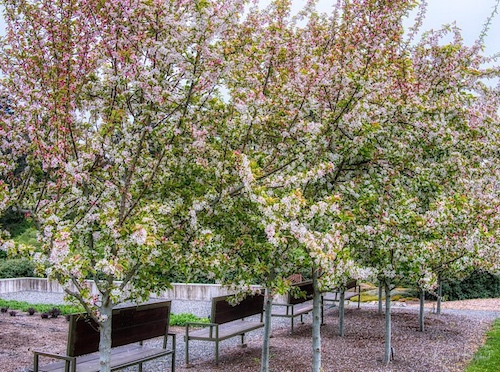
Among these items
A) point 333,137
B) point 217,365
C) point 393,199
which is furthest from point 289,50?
point 217,365

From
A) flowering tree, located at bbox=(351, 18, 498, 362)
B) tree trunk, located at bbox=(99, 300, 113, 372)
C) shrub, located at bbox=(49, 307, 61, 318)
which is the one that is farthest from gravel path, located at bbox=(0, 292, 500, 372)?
shrub, located at bbox=(49, 307, 61, 318)

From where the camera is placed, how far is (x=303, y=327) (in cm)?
1191

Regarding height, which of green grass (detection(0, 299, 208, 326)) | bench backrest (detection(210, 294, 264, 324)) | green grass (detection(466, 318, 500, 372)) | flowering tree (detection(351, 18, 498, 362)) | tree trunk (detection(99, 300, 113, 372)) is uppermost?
flowering tree (detection(351, 18, 498, 362))

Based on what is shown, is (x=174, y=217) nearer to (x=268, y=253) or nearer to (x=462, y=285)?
(x=268, y=253)

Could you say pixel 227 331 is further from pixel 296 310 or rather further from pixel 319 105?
pixel 319 105

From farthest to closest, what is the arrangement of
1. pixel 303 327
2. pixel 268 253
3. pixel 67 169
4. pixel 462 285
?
pixel 462 285 → pixel 303 327 → pixel 268 253 → pixel 67 169

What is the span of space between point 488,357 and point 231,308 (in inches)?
173

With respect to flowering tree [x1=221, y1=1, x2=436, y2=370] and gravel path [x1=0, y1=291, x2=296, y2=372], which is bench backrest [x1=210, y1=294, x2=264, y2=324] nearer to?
gravel path [x1=0, y1=291, x2=296, y2=372]

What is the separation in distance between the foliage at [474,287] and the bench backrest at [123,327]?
14.0m

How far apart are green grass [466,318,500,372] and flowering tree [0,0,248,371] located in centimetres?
530

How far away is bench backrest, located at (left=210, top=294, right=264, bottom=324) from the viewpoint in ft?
27.8

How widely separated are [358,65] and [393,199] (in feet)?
5.93

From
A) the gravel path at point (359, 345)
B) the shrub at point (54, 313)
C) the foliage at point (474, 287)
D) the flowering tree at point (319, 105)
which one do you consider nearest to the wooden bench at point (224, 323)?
the gravel path at point (359, 345)

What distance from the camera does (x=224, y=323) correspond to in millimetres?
9172
